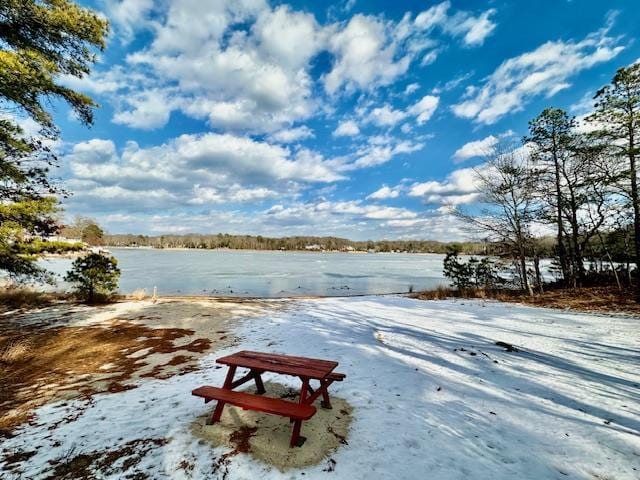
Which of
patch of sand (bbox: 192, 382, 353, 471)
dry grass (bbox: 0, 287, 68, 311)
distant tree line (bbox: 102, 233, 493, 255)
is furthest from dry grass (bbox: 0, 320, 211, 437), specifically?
distant tree line (bbox: 102, 233, 493, 255)

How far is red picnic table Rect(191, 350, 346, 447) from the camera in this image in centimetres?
319

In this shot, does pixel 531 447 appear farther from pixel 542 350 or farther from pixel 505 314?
pixel 505 314

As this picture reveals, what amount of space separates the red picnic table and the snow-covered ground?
1.40 ft

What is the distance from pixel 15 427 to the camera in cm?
375

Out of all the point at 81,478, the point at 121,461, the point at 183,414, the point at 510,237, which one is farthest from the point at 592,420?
the point at 510,237

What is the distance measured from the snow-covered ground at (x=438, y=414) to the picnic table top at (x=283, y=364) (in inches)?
28.6

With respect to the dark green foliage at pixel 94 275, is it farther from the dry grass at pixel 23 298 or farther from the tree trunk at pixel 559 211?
the tree trunk at pixel 559 211

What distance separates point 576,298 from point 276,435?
47.0 ft

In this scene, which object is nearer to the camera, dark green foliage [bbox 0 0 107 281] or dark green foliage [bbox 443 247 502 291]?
dark green foliage [bbox 0 0 107 281]

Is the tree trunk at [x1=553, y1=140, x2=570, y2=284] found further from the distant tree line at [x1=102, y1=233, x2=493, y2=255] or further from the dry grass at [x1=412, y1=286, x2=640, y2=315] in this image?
the distant tree line at [x1=102, y1=233, x2=493, y2=255]

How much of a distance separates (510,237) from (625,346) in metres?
9.70

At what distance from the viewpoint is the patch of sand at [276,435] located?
121 inches

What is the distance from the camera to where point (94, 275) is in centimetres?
1233

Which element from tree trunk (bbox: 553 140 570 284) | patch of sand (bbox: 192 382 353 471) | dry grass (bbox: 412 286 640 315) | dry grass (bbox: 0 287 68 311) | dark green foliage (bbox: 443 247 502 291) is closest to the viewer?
patch of sand (bbox: 192 382 353 471)
